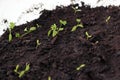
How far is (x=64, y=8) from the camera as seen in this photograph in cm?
338

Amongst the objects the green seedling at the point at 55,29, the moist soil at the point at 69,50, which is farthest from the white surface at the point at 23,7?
the green seedling at the point at 55,29

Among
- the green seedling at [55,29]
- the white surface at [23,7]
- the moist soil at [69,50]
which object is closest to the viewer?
the moist soil at [69,50]

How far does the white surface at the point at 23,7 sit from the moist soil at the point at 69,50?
0.23 m

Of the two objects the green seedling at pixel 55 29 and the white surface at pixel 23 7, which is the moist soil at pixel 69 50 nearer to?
the green seedling at pixel 55 29

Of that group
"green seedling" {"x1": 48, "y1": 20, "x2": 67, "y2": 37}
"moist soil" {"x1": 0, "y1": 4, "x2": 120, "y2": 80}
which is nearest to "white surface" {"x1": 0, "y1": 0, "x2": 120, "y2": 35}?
"moist soil" {"x1": 0, "y1": 4, "x2": 120, "y2": 80}

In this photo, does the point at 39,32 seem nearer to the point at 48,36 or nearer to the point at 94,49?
the point at 48,36

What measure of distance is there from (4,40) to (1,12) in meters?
0.79

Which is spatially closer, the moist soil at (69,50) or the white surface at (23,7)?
the moist soil at (69,50)

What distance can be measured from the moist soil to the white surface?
0.23 meters

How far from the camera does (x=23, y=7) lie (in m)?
3.79

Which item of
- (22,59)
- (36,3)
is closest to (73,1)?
(36,3)

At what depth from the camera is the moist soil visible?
7.72 ft

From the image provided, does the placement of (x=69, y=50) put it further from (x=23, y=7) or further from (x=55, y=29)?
(x=23, y=7)

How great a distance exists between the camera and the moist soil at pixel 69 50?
2.35 metres
